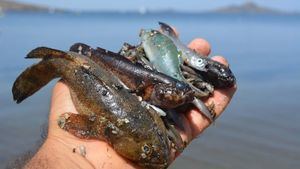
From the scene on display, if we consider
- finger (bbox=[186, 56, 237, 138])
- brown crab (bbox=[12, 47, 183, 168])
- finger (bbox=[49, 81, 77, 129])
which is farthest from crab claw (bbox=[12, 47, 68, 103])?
finger (bbox=[186, 56, 237, 138])

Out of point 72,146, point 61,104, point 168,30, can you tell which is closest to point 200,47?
point 168,30

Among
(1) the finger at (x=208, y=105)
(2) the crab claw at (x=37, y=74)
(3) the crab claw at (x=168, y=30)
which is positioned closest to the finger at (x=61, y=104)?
(2) the crab claw at (x=37, y=74)

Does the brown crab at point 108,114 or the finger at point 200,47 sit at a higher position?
the finger at point 200,47

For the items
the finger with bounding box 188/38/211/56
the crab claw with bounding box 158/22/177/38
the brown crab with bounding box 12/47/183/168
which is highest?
the crab claw with bounding box 158/22/177/38

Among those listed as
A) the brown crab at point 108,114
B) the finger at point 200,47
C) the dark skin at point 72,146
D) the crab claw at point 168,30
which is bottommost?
the dark skin at point 72,146

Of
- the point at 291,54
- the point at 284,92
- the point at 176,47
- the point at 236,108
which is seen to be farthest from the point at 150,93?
the point at 291,54

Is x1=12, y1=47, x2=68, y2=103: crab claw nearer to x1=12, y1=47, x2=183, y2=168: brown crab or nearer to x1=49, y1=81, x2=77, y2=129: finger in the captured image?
x1=12, y1=47, x2=183, y2=168: brown crab

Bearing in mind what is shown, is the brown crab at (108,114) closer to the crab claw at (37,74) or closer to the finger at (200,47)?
the crab claw at (37,74)
